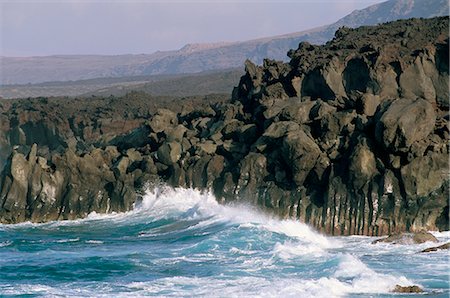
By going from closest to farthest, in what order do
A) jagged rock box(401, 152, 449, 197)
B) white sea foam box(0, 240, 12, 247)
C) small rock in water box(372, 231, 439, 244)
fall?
small rock in water box(372, 231, 439, 244)
jagged rock box(401, 152, 449, 197)
white sea foam box(0, 240, 12, 247)

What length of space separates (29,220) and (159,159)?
20.8 feet

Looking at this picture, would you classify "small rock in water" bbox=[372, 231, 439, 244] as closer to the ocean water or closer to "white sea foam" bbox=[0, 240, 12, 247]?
the ocean water

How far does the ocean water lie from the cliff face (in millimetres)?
995

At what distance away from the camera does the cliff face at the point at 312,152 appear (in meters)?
30.7

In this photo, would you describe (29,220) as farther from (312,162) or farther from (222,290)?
(222,290)

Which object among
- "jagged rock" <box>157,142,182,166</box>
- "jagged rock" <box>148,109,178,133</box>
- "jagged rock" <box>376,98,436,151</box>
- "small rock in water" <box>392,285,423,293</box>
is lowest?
"small rock in water" <box>392,285,423,293</box>

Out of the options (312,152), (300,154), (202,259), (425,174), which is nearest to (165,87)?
(300,154)

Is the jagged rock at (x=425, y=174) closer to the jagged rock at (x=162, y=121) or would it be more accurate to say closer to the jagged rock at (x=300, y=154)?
the jagged rock at (x=300, y=154)

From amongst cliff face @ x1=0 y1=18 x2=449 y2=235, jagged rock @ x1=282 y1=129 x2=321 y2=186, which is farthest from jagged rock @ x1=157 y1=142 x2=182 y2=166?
jagged rock @ x1=282 y1=129 x2=321 y2=186

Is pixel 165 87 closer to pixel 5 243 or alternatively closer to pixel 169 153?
→ pixel 169 153

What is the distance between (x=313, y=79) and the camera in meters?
41.5

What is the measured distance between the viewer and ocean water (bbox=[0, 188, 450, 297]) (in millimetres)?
22719

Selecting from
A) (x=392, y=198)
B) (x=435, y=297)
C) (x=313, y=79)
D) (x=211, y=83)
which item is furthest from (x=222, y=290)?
(x=211, y=83)

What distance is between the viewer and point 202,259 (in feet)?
89.2
